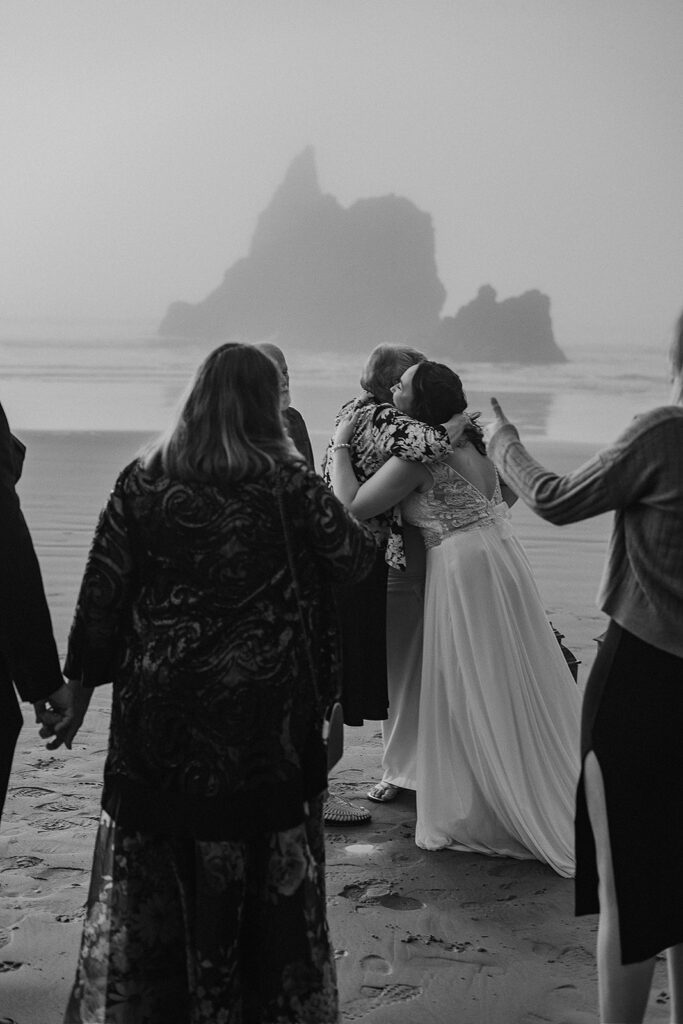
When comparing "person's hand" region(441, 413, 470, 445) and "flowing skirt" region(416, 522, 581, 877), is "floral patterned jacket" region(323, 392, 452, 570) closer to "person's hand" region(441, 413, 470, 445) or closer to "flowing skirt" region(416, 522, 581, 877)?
"person's hand" region(441, 413, 470, 445)

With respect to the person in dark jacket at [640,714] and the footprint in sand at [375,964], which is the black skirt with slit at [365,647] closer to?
the footprint in sand at [375,964]

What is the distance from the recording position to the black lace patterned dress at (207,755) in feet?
7.43

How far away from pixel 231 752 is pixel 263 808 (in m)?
0.14

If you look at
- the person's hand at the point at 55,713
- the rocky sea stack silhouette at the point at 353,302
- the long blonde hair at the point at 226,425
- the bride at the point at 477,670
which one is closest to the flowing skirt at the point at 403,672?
the bride at the point at 477,670

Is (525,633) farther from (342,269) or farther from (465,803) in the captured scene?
(342,269)

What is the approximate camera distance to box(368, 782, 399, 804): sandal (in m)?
4.27

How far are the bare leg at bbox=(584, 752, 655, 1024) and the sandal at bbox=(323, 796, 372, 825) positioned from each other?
1820 millimetres

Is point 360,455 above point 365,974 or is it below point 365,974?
above

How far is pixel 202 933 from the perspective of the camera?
227 cm

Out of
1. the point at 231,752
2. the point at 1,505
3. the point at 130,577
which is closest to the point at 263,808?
the point at 231,752

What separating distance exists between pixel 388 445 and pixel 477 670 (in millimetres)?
849

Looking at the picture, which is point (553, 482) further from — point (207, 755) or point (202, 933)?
point (202, 933)

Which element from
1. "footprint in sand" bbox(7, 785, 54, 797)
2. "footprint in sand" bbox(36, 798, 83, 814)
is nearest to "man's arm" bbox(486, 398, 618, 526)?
"footprint in sand" bbox(36, 798, 83, 814)

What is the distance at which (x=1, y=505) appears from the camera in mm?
2643
